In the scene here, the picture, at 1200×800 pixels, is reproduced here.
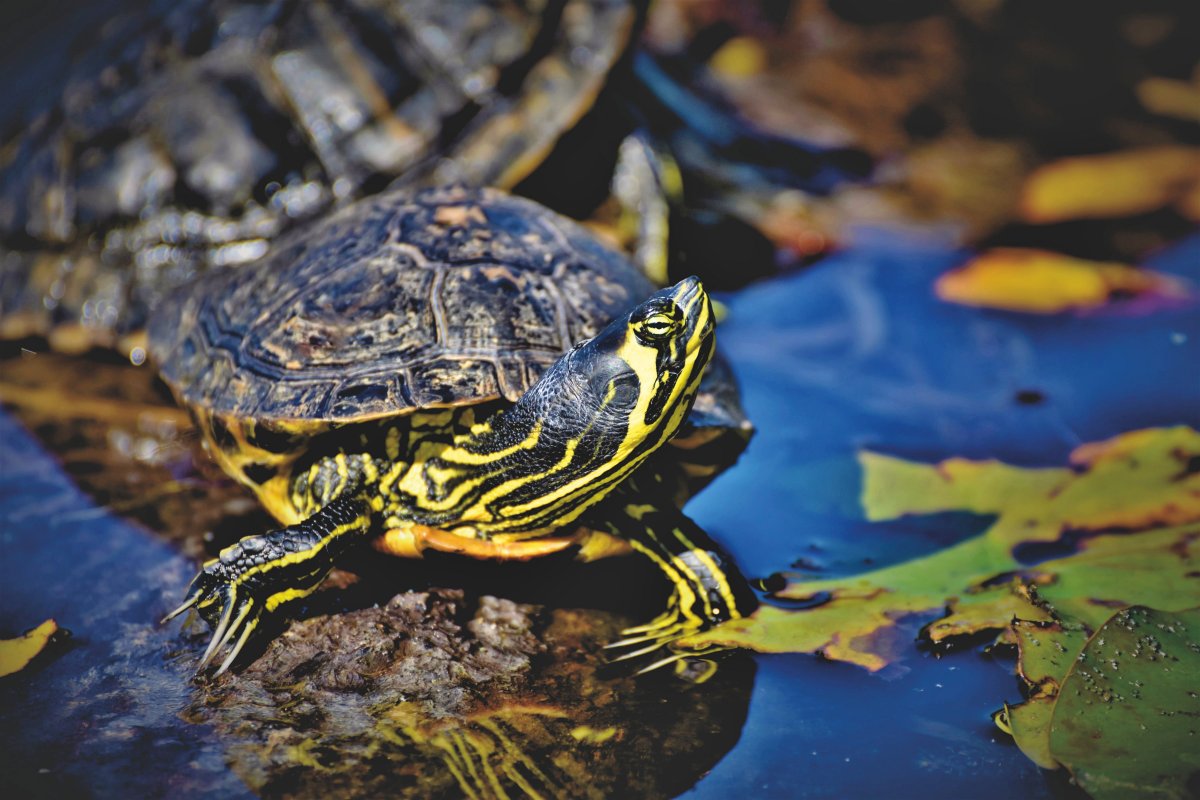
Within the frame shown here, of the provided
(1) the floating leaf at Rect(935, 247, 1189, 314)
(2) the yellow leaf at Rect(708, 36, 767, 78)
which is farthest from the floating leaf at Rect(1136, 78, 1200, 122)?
(2) the yellow leaf at Rect(708, 36, 767, 78)

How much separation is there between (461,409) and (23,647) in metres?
1.27

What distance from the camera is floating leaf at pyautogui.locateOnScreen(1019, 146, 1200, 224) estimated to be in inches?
191

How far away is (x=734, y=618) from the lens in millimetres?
2453

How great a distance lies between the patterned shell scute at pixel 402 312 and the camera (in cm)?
252

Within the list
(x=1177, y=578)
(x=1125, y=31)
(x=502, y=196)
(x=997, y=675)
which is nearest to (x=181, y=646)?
(x=502, y=196)

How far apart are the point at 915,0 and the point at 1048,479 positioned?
4847 millimetres

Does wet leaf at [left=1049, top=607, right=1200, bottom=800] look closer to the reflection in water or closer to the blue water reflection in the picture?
the blue water reflection

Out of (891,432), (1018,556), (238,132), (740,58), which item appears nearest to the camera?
(1018,556)

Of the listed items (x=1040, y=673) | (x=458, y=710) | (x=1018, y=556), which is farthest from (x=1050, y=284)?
(x=458, y=710)

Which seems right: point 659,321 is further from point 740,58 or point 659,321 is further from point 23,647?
point 740,58

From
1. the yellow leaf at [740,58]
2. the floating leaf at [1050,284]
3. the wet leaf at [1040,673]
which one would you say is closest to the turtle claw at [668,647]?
the wet leaf at [1040,673]

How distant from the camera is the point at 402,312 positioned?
2643 mm

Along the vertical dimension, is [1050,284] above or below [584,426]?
below

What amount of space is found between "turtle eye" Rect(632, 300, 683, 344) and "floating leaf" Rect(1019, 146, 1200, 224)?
352 centimetres
